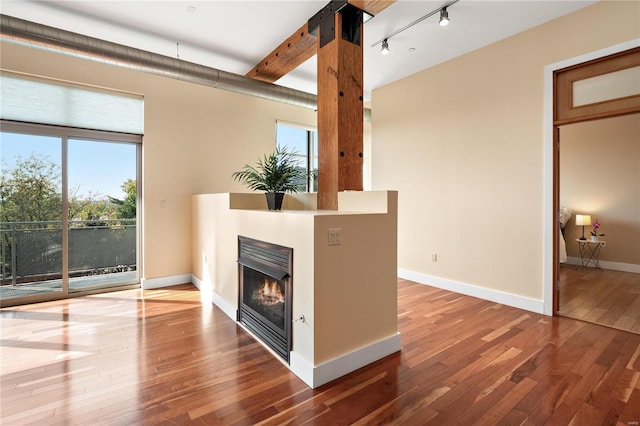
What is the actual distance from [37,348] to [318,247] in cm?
264

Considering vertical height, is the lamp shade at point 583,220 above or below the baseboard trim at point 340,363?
above

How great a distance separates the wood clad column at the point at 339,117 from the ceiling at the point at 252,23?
1.85ft

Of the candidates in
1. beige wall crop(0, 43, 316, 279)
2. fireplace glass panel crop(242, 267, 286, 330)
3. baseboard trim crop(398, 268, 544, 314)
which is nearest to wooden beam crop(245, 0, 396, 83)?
beige wall crop(0, 43, 316, 279)

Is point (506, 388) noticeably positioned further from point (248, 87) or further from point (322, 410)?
point (248, 87)

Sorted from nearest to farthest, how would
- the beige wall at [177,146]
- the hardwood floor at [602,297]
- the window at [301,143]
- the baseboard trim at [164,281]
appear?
the hardwood floor at [602,297], the beige wall at [177,146], the baseboard trim at [164,281], the window at [301,143]

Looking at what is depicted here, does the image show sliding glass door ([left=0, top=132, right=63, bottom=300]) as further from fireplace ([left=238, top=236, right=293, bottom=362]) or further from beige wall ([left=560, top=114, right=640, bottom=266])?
beige wall ([left=560, top=114, right=640, bottom=266])

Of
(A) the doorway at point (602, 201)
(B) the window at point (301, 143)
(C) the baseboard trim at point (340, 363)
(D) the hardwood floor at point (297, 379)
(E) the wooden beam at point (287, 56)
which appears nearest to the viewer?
(D) the hardwood floor at point (297, 379)

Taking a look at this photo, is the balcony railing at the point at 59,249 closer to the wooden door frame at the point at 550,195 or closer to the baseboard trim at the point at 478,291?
the baseboard trim at the point at 478,291

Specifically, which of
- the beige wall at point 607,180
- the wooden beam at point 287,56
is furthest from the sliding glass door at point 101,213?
the beige wall at point 607,180

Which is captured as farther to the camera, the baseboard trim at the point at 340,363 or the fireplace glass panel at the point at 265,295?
the fireplace glass panel at the point at 265,295

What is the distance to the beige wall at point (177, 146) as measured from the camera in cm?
432

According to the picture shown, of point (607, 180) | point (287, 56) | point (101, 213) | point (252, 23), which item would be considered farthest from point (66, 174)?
point (607, 180)

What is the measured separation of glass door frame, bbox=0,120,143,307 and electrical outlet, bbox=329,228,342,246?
3.55 meters

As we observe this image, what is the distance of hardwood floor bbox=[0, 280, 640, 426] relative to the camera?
184 centimetres
